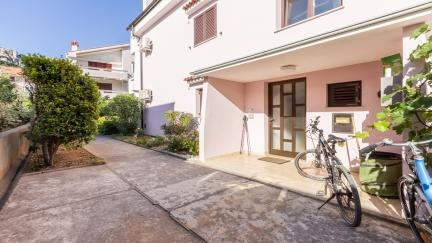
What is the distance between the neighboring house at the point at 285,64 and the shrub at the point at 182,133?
672mm

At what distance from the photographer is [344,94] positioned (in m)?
5.38

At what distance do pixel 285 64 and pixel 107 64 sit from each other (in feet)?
85.3

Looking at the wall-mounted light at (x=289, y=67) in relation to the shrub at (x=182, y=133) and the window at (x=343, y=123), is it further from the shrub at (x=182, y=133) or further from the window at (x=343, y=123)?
the shrub at (x=182, y=133)

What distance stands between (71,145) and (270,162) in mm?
5940

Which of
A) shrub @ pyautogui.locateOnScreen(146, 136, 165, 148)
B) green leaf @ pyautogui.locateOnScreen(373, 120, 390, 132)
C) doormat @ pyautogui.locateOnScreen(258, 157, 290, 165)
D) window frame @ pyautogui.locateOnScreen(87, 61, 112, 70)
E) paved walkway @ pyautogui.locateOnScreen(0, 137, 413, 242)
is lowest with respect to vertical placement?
paved walkway @ pyautogui.locateOnScreen(0, 137, 413, 242)

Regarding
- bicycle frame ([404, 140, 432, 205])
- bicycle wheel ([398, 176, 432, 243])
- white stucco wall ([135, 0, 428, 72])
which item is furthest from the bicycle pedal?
white stucco wall ([135, 0, 428, 72])

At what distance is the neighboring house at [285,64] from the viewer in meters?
3.79

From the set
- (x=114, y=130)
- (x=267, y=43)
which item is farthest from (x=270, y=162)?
(x=114, y=130)

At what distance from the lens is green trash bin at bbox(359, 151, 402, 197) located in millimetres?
3623

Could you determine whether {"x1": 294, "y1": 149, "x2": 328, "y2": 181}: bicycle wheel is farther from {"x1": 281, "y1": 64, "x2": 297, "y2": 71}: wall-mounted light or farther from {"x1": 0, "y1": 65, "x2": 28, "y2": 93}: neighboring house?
{"x1": 0, "y1": 65, "x2": 28, "y2": 93}: neighboring house

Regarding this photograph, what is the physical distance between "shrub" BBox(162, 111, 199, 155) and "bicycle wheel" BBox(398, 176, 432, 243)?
590cm

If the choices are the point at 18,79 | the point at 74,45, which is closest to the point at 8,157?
the point at 18,79

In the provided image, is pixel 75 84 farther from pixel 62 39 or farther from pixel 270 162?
pixel 62 39

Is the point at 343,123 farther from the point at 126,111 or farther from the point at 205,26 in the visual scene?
the point at 126,111
